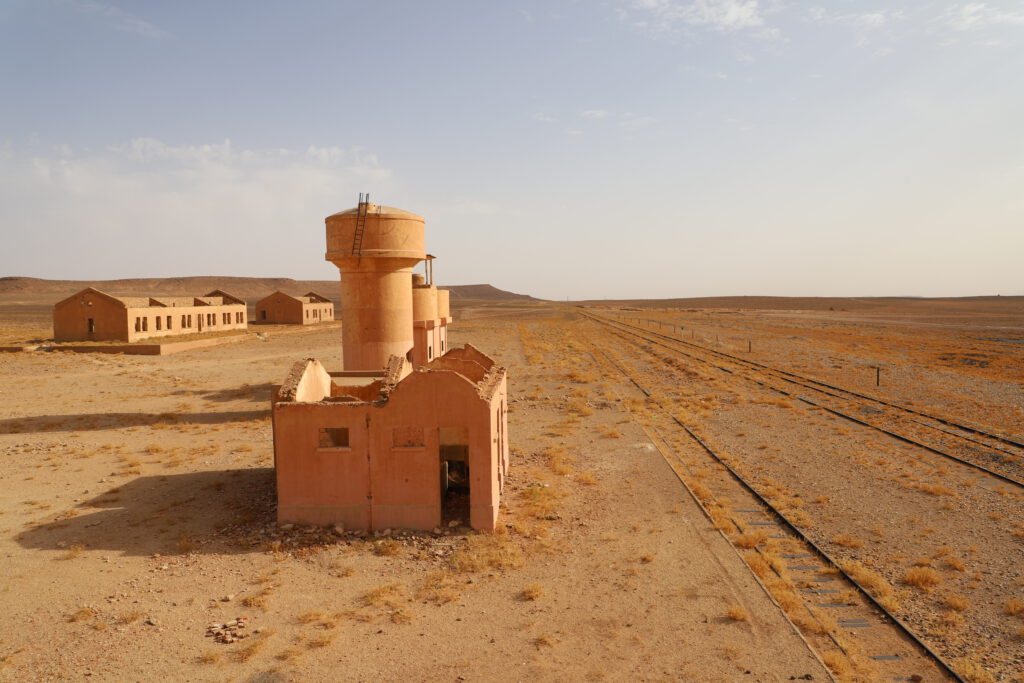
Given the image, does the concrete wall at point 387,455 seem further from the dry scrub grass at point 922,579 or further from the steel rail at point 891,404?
the steel rail at point 891,404

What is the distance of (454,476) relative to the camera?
54.9 feet

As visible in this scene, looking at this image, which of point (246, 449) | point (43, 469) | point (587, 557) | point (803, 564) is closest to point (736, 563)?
point (803, 564)

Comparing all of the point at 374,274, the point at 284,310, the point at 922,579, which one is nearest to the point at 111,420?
the point at 374,274

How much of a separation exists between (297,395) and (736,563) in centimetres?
946

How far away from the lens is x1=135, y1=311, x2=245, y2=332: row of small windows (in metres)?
51.4

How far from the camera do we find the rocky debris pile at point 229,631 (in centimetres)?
937

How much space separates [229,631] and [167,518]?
5.78m

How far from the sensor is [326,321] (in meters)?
85.4

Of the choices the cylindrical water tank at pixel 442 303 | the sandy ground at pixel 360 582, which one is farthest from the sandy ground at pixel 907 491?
the cylindrical water tank at pixel 442 303

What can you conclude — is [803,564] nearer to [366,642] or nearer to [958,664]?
[958,664]

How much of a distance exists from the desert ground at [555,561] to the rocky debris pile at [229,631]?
55 millimetres

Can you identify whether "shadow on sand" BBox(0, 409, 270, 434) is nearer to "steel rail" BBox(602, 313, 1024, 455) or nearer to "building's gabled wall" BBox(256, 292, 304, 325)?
"steel rail" BBox(602, 313, 1024, 455)

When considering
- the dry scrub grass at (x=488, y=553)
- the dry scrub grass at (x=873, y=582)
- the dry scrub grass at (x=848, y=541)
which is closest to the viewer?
the dry scrub grass at (x=873, y=582)

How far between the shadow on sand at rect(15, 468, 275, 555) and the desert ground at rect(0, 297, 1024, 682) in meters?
0.08
